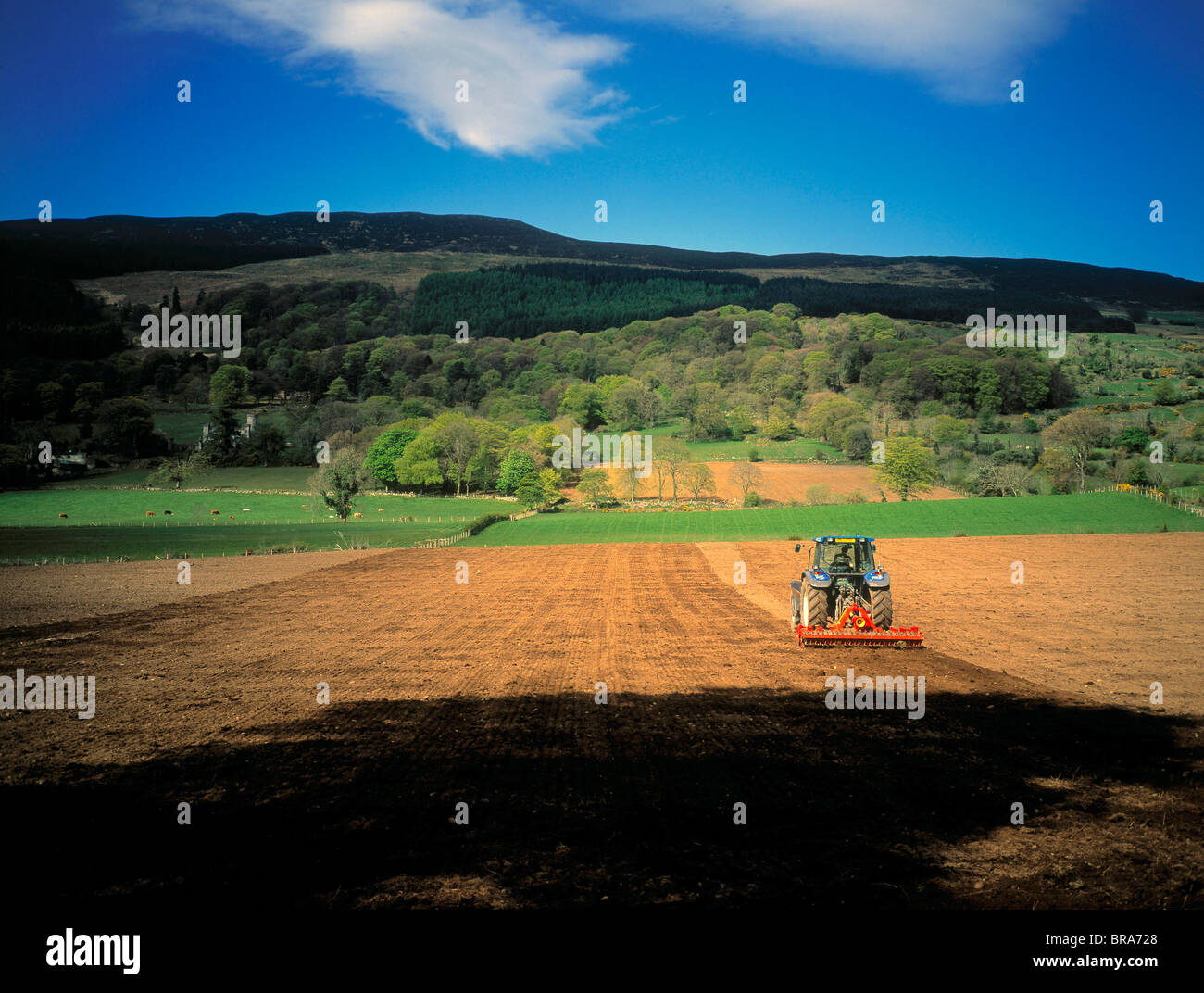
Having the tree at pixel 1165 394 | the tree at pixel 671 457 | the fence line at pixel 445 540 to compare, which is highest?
the tree at pixel 1165 394

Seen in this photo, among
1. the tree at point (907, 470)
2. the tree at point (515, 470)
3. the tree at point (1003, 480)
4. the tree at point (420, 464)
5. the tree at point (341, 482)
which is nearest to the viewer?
the tree at point (341, 482)

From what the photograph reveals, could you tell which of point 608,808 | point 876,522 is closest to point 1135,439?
point 876,522

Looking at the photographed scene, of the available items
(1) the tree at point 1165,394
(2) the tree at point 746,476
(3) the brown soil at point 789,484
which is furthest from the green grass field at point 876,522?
(1) the tree at point 1165,394

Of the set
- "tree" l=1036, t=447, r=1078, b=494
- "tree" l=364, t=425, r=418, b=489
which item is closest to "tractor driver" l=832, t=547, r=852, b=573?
"tree" l=1036, t=447, r=1078, b=494

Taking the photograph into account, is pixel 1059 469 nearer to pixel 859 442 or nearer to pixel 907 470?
pixel 907 470

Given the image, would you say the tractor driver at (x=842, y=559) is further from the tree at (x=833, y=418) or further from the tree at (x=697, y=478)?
the tree at (x=833, y=418)

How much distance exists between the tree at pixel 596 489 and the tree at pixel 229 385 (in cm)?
7298

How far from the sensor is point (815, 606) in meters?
16.8

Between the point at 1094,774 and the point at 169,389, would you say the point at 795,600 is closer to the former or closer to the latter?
the point at 1094,774

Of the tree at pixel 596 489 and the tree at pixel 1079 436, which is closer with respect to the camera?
the tree at pixel 1079 436

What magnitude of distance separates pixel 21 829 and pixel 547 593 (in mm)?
20858

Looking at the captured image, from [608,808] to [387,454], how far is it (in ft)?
263

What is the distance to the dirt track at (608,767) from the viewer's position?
654cm

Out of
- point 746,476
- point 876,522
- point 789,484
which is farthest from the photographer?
point 789,484
